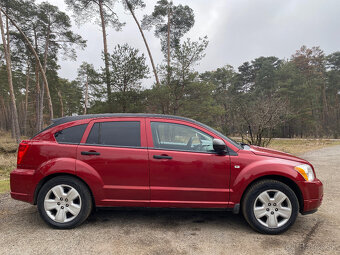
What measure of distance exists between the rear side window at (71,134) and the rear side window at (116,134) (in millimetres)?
151

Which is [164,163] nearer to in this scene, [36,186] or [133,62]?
[36,186]

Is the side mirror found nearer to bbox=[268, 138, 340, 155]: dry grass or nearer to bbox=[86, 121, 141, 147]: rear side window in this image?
bbox=[86, 121, 141, 147]: rear side window

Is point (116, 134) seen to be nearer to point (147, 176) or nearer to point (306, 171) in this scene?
point (147, 176)

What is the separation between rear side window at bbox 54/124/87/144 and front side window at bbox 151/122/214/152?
1.08m

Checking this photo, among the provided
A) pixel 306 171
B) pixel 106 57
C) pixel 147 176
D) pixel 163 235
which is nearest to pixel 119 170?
pixel 147 176

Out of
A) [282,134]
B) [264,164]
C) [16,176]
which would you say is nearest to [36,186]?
[16,176]

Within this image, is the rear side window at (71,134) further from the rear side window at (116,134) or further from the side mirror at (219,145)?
the side mirror at (219,145)

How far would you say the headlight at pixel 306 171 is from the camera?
10.4 feet

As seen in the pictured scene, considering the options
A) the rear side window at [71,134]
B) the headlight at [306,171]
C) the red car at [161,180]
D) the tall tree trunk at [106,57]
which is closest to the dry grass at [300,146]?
the headlight at [306,171]

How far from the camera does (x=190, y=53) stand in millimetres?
18828

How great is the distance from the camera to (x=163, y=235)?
3.02 meters

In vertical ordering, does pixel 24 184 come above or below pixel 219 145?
below

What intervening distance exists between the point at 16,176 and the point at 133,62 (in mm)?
15319

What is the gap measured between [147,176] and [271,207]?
1.79 metres
